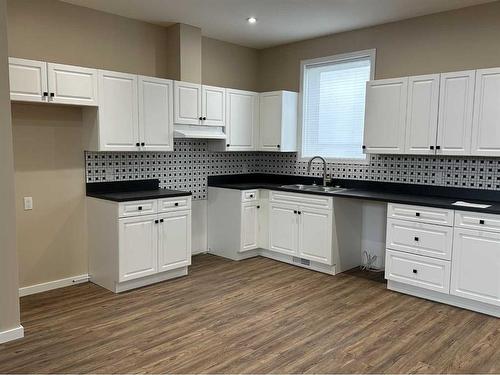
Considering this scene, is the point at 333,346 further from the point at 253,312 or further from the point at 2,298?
the point at 2,298

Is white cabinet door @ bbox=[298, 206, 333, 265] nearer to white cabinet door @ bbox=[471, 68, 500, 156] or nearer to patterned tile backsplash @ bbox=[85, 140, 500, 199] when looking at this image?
patterned tile backsplash @ bbox=[85, 140, 500, 199]

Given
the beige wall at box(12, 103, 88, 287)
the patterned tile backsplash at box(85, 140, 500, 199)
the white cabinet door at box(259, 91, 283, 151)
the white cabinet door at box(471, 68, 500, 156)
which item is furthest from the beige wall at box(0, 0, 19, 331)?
the white cabinet door at box(471, 68, 500, 156)

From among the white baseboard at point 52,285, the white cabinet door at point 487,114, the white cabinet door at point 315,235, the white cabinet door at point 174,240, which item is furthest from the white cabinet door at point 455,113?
the white baseboard at point 52,285

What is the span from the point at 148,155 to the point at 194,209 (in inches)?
37.7

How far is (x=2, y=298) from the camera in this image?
2.96 m

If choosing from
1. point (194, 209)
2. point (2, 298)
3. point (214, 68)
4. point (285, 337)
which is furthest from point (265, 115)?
point (2, 298)

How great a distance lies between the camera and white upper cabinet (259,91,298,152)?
5266 millimetres

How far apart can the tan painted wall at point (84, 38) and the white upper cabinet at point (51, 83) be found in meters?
0.37

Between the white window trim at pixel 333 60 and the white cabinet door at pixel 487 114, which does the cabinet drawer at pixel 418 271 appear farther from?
the white window trim at pixel 333 60

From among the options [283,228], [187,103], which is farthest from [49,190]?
[283,228]

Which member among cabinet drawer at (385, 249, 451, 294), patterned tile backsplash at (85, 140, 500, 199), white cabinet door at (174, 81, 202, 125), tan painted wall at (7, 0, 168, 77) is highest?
tan painted wall at (7, 0, 168, 77)

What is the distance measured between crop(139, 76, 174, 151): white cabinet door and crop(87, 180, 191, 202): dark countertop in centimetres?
48

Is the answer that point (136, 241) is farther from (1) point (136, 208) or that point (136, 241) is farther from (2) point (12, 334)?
(2) point (12, 334)

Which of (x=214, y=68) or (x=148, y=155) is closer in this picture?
(x=148, y=155)
